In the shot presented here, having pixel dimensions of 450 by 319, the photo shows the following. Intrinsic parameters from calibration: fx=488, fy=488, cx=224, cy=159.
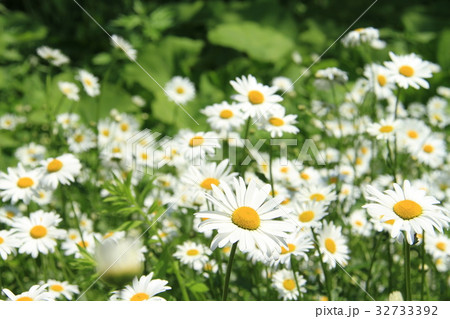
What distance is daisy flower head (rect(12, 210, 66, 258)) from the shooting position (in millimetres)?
1482

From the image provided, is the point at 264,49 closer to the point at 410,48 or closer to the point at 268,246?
the point at 410,48

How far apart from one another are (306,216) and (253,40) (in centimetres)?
234

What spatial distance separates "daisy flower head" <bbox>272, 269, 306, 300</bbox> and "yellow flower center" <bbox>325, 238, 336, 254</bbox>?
0.12 meters

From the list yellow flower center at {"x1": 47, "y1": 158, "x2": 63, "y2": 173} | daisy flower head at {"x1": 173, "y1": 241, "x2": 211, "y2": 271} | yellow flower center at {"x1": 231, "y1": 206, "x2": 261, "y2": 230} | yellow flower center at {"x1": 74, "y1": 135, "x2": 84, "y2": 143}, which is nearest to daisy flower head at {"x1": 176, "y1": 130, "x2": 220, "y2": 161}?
daisy flower head at {"x1": 173, "y1": 241, "x2": 211, "y2": 271}

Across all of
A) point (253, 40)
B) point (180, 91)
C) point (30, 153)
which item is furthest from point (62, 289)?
point (253, 40)

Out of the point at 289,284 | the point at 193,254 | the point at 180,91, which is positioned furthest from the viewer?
the point at 180,91

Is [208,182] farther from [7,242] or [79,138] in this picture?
[79,138]

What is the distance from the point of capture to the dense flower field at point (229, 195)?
1.20 m

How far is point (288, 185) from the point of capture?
6.24 ft

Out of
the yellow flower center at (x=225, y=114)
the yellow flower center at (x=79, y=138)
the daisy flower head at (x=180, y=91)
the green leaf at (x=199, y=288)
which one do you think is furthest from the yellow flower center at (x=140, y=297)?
the daisy flower head at (x=180, y=91)

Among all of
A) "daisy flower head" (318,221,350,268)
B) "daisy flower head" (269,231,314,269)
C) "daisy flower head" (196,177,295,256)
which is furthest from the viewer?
"daisy flower head" (318,221,350,268)

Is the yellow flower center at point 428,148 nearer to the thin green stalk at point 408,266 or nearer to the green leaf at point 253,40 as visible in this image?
the thin green stalk at point 408,266

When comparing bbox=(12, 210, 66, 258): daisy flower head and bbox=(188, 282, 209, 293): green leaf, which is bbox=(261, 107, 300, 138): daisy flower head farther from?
bbox=(12, 210, 66, 258): daisy flower head

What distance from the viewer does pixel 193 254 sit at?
159 centimetres
